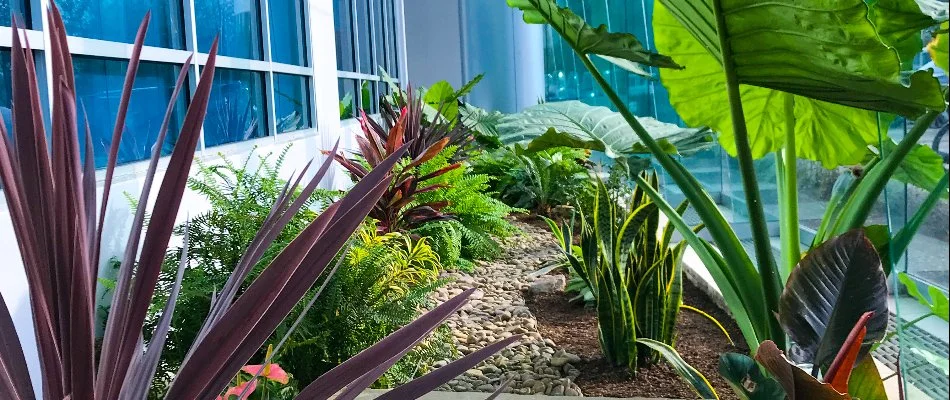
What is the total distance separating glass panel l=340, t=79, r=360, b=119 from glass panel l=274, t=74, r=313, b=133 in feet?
4.01

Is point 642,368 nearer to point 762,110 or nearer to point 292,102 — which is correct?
point 762,110

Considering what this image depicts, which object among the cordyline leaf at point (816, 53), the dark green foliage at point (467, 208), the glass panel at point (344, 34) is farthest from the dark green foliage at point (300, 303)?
the glass panel at point (344, 34)

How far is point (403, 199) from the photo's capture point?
3.29 metres

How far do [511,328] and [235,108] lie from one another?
1630 millimetres

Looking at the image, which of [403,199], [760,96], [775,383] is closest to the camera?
[775,383]

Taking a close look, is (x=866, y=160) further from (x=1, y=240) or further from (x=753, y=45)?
(x=1, y=240)

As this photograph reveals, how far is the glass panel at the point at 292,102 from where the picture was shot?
12.5 ft

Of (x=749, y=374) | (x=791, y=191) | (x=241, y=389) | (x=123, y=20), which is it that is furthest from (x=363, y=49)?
(x=749, y=374)

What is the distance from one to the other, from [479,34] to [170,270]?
8659 mm

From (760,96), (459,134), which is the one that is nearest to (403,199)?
(459,134)

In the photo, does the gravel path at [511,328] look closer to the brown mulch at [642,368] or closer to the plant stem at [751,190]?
the brown mulch at [642,368]

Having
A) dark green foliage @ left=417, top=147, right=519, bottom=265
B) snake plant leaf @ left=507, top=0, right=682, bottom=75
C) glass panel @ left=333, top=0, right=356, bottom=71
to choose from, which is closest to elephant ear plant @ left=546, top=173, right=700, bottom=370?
snake plant leaf @ left=507, top=0, right=682, bottom=75

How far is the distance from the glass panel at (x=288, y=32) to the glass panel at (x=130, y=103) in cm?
137

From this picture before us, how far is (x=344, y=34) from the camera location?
6.00m
